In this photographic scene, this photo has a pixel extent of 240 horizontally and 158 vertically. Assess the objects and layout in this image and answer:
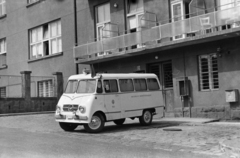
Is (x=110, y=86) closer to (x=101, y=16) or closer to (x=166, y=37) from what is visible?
(x=166, y=37)

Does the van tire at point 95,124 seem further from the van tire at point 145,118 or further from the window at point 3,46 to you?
the window at point 3,46

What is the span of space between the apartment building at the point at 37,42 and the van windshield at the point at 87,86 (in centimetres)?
1160

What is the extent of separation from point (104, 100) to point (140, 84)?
226 cm

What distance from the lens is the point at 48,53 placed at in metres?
29.0

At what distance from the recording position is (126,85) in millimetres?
14891

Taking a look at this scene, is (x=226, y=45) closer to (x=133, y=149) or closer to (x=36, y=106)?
(x=133, y=149)

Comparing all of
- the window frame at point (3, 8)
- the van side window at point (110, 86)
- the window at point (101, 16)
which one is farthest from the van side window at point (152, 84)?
the window frame at point (3, 8)

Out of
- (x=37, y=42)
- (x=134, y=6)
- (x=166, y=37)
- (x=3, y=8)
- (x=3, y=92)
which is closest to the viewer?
(x=166, y=37)

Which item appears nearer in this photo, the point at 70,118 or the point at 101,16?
the point at 70,118

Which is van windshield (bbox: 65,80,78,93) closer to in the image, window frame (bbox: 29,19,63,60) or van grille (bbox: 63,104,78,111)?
van grille (bbox: 63,104,78,111)

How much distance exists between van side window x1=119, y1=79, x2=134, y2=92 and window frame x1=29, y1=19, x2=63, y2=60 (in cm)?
1377

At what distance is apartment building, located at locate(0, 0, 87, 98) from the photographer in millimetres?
27078

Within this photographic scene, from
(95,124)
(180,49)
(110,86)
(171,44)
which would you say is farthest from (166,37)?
(95,124)

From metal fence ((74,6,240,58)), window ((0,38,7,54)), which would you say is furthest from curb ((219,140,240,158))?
window ((0,38,7,54))
